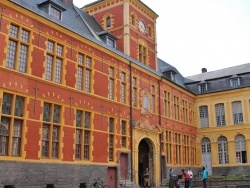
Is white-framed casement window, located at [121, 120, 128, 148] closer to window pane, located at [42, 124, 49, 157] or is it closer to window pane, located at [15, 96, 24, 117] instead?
window pane, located at [42, 124, 49, 157]

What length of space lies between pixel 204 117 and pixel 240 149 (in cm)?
459

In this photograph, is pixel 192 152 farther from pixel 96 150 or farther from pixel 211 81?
pixel 96 150

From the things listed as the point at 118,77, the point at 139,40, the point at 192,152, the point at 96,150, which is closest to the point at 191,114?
the point at 192,152

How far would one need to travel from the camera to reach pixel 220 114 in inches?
1241

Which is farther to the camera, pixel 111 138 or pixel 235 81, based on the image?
pixel 235 81

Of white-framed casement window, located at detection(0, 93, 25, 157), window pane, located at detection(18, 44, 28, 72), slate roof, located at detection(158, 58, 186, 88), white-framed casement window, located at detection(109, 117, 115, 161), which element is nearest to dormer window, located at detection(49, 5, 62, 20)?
window pane, located at detection(18, 44, 28, 72)

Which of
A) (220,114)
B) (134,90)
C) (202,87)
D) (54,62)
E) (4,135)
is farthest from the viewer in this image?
(202,87)

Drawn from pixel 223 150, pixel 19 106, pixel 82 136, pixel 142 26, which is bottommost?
pixel 223 150

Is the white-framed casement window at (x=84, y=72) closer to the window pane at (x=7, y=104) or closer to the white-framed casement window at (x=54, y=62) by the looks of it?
the white-framed casement window at (x=54, y=62)

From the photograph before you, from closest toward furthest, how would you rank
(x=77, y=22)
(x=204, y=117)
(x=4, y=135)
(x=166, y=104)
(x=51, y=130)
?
(x=4, y=135), (x=51, y=130), (x=77, y=22), (x=166, y=104), (x=204, y=117)

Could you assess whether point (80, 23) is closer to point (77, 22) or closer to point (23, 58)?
point (77, 22)

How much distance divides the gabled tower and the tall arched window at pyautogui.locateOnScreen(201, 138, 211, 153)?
1045 cm

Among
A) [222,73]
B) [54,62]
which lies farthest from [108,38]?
[222,73]

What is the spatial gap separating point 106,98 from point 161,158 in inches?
303
